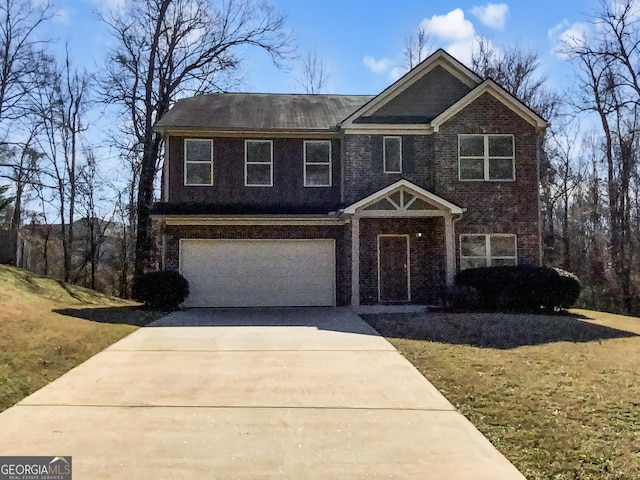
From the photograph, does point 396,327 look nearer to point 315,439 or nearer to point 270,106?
point 315,439

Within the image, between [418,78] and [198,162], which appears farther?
[418,78]

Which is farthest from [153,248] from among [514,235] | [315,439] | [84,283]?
[315,439]

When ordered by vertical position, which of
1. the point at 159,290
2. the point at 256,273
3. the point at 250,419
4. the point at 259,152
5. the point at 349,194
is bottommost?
the point at 250,419

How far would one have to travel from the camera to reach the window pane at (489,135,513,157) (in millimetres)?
16500

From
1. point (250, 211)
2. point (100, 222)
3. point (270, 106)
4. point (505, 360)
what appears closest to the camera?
point (505, 360)

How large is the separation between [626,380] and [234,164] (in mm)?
12739

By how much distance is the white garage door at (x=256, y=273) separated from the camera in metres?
16.2

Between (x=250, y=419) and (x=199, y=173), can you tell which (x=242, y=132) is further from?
(x=250, y=419)

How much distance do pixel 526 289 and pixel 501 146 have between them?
4.88m

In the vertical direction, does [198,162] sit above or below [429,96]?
below

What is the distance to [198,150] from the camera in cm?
1681

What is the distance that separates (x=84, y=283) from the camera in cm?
2781

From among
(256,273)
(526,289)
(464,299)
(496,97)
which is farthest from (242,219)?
(496,97)

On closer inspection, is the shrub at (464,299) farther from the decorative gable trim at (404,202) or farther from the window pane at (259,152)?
the window pane at (259,152)
